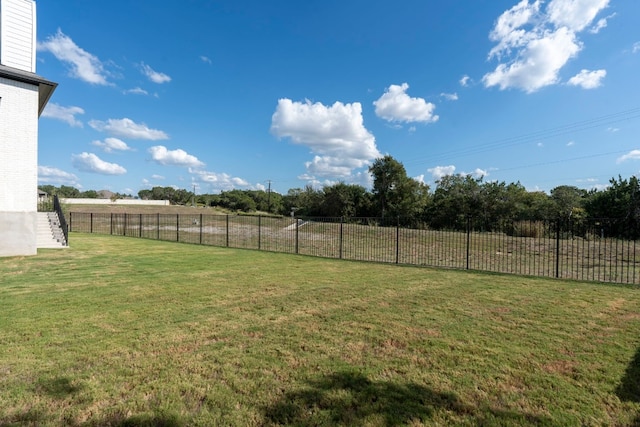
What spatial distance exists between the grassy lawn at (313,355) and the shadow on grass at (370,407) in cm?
1

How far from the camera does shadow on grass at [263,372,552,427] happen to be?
237 cm

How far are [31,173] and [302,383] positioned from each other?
12.7 metres

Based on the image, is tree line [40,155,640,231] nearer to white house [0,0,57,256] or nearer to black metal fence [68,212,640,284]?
black metal fence [68,212,640,284]

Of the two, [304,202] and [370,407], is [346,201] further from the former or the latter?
[370,407]

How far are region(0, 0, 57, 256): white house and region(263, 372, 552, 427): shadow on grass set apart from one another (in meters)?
12.6

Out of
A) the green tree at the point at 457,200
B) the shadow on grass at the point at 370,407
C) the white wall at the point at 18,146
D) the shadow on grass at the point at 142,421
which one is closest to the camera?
the shadow on grass at the point at 142,421

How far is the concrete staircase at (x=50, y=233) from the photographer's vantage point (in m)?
13.1

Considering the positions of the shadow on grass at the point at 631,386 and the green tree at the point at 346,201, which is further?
the green tree at the point at 346,201

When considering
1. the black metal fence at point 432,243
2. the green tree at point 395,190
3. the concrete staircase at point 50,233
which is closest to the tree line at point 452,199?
the green tree at point 395,190

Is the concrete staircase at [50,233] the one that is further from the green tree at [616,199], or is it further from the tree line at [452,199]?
the green tree at [616,199]

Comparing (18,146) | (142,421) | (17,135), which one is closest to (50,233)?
(18,146)

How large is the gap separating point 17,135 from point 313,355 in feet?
42.1

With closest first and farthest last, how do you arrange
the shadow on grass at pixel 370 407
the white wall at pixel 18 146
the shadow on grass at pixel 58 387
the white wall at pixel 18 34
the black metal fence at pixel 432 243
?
the shadow on grass at pixel 370 407 < the shadow on grass at pixel 58 387 < the white wall at pixel 18 146 < the white wall at pixel 18 34 < the black metal fence at pixel 432 243

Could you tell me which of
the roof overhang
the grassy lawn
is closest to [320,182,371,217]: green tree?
the roof overhang
